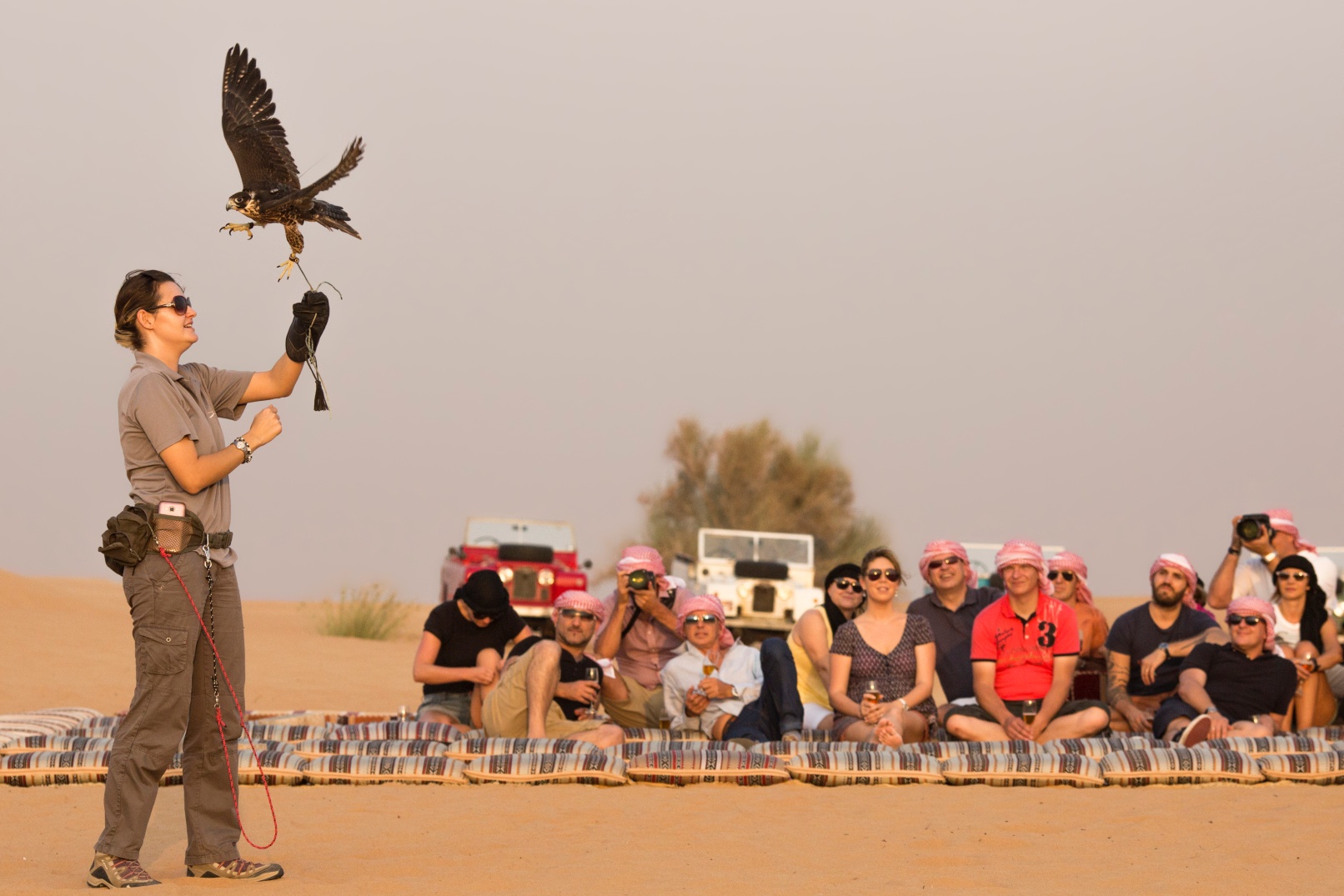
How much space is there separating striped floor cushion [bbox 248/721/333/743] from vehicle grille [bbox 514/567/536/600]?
9.72 m

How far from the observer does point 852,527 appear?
29.9m

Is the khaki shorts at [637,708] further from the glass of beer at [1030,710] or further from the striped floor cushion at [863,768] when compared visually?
the glass of beer at [1030,710]

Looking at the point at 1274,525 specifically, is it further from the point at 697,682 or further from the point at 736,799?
the point at 736,799

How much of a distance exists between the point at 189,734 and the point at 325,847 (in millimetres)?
961

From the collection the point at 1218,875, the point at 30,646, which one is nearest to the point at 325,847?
the point at 1218,875

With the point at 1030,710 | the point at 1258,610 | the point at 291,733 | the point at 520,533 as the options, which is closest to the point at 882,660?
the point at 1030,710

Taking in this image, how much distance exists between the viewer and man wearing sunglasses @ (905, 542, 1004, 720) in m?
8.32

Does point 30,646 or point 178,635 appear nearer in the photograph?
point 178,635

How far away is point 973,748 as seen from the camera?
7281mm

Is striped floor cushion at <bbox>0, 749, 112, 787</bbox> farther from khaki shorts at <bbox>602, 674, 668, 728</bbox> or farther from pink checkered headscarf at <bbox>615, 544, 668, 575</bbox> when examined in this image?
pink checkered headscarf at <bbox>615, 544, 668, 575</bbox>

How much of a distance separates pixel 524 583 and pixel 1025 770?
11846 millimetres

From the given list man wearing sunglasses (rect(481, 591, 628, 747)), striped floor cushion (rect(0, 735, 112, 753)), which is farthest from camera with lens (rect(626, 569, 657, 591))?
striped floor cushion (rect(0, 735, 112, 753))

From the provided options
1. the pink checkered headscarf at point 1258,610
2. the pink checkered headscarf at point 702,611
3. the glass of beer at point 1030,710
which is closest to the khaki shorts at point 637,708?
the pink checkered headscarf at point 702,611

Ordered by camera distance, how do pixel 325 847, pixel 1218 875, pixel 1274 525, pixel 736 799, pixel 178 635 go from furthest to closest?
1. pixel 1274 525
2. pixel 736 799
3. pixel 325 847
4. pixel 1218 875
5. pixel 178 635
